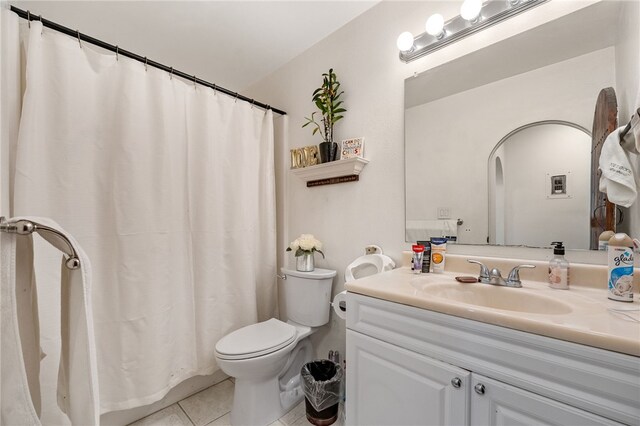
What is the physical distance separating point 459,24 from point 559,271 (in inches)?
44.8

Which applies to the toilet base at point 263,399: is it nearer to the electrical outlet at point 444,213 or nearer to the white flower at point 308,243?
the white flower at point 308,243

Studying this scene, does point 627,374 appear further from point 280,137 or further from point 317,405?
point 280,137

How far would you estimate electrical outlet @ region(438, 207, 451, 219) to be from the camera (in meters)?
1.31

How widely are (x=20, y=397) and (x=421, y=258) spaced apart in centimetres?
128

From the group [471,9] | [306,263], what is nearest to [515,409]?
[306,263]

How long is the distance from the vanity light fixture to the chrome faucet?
1051mm

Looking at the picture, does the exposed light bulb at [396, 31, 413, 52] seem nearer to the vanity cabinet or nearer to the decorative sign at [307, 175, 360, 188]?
the decorative sign at [307, 175, 360, 188]

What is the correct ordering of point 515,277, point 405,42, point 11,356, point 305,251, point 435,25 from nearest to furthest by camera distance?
point 11,356 → point 515,277 → point 435,25 → point 405,42 → point 305,251

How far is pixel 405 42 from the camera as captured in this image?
53.4 inches

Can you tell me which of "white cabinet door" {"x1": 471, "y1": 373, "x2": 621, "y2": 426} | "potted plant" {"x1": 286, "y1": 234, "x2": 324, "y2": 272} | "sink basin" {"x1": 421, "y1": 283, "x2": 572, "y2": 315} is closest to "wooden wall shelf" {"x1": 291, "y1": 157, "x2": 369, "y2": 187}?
"potted plant" {"x1": 286, "y1": 234, "x2": 324, "y2": 272}

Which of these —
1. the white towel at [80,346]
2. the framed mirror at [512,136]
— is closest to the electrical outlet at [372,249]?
the framed mirror at [512,136]

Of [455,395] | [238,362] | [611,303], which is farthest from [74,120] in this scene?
[611,303]

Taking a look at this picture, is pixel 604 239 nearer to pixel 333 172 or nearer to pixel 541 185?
pixel 541 185

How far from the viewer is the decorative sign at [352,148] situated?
1.58 m
